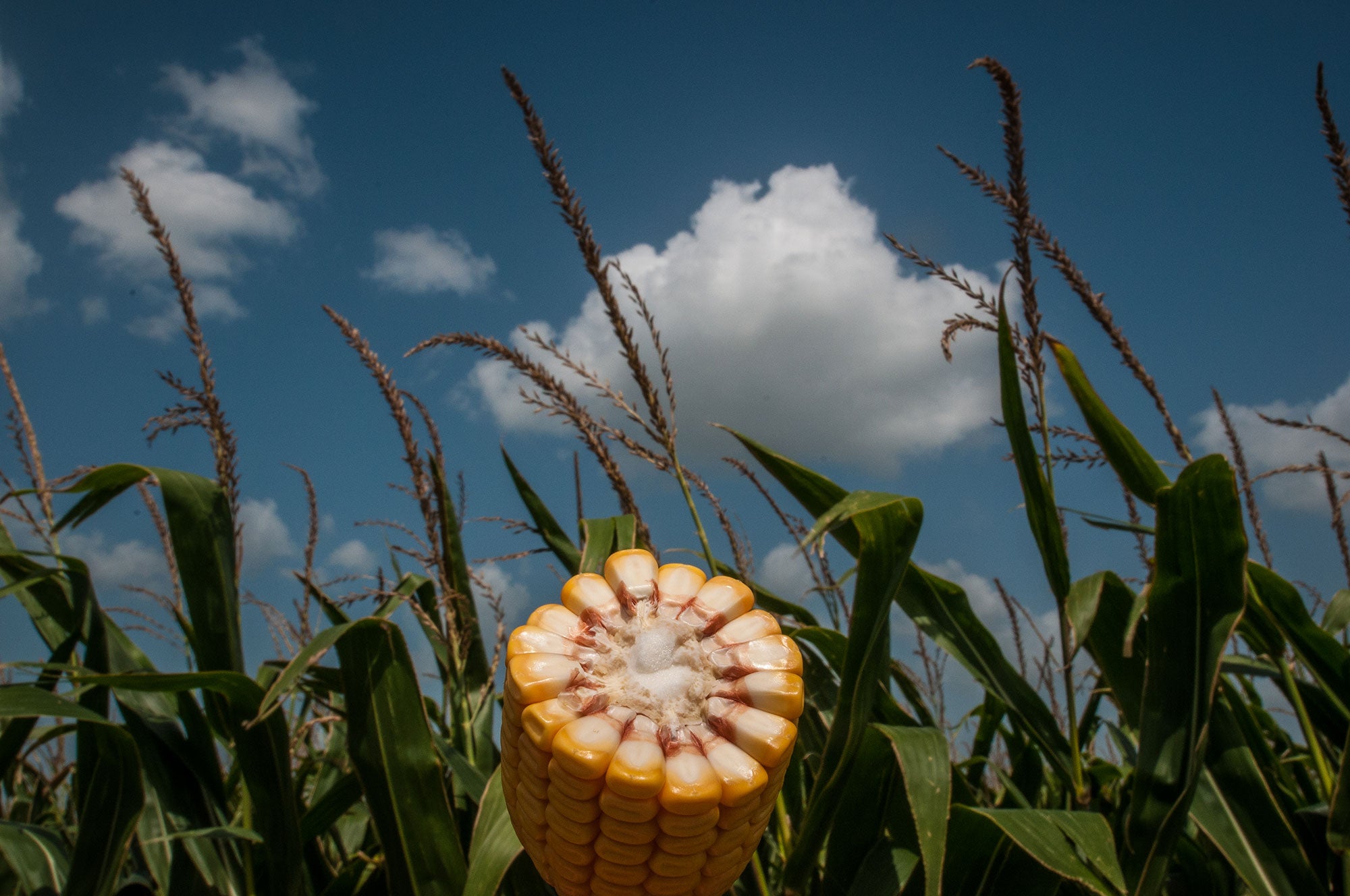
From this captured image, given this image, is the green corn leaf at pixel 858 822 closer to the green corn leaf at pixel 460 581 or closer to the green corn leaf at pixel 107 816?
the green corn leaf at pixel 460 581

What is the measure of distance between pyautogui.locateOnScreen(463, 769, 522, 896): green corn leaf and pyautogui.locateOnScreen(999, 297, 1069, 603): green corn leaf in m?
0.95

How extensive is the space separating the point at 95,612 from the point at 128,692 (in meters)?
0.17

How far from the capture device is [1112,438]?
4.65 feet

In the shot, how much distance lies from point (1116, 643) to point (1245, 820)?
0.31 m

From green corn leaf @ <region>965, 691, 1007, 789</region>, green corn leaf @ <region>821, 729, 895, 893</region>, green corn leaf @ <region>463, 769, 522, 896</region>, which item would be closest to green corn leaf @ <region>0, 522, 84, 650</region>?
green corn leaf @ <region>463, 769, 522, 896</region>

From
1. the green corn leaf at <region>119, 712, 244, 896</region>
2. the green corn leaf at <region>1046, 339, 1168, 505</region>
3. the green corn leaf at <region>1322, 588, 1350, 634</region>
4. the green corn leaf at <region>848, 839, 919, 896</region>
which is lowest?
the green corn leaf at <region>119, 712, 244, 896</region>

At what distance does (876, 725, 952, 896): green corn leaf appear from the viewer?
3.09 feet

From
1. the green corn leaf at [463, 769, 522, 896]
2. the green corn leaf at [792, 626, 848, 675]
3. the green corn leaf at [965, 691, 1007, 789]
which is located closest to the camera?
the green corn leaf at [463, 769, 522, 896]

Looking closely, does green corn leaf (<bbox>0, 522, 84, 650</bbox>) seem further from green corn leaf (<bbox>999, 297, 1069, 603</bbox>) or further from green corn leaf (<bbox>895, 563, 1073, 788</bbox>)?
green corn leaf (<bbox>999, 297, 1069, 603</bbox>)

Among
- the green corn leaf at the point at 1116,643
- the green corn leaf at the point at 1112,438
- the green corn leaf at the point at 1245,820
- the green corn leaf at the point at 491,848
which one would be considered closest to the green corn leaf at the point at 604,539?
the green corn leaf at the point at 491,848

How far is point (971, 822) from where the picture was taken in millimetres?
1143

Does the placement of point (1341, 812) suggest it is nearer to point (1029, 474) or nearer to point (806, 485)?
point (1029, 474)

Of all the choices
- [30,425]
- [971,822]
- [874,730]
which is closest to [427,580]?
[874,730]

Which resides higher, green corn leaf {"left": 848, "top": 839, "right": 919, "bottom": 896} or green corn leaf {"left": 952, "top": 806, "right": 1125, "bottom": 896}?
green corn leaf {"left": 952, "top": 806, "right": 1125, "bottom": 896}
